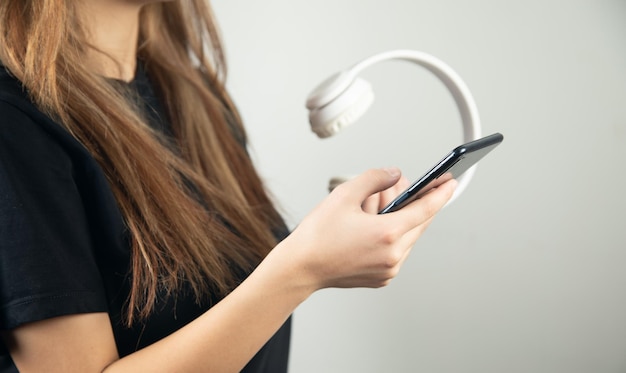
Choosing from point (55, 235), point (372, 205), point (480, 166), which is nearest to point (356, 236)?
point (372, 205)

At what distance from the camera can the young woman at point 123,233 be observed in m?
0.58

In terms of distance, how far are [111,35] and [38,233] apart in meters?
0.31

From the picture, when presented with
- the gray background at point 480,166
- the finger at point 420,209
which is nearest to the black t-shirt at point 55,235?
the finger at point 420,209

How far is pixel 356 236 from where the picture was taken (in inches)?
22.8

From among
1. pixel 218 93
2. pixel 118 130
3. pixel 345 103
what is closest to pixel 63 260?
pixel 118 130

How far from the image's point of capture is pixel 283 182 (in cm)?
132

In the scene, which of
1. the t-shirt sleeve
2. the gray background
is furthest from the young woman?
the gray background

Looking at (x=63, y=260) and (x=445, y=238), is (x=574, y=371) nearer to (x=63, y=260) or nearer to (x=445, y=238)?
(x=445, y=238)

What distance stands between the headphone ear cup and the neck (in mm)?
253

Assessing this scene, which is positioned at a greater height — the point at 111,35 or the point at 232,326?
the point at 111,35

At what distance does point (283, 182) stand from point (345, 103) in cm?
60

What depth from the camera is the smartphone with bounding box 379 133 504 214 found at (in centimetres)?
52

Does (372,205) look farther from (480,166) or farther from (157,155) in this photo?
(480,166)

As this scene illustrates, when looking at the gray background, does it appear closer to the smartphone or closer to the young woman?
the young woman
